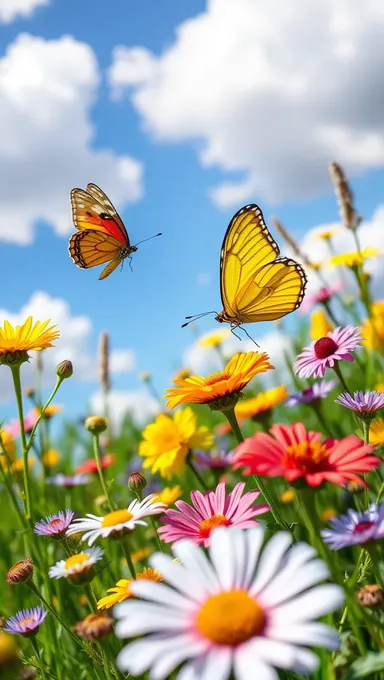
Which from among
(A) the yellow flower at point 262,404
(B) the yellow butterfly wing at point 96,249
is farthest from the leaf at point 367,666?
(B) the yellow butterfly wing at point 96,249

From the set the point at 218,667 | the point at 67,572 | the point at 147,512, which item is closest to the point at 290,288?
the point at 147,512

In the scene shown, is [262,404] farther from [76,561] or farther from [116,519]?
[76,561]

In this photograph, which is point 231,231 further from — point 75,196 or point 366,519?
point 366,519

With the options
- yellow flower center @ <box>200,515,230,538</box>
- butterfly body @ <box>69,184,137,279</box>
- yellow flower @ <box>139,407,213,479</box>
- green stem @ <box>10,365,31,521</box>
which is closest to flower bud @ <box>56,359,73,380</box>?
green stem @ <box>10,365,31,521</box>

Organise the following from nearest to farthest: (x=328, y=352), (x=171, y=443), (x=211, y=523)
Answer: (x=211, y=523) → (x=328, y=352) → (x=171, y=443)

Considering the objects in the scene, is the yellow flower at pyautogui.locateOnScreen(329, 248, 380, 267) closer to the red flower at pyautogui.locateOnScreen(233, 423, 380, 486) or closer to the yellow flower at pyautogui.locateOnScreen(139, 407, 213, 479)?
the yellow flower at pyautogui.locateOnScreen(139, 407, 213, 479)

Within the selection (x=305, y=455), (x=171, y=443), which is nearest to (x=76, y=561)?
(x=305, y=455)
